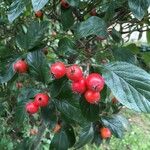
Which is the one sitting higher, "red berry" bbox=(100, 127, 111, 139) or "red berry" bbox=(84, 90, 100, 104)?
"red berry" bbox=(84, 90, 100, 104)

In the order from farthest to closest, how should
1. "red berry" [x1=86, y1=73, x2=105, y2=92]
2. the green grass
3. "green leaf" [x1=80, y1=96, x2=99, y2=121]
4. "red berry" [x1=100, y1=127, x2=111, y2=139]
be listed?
the green grass < "red berry" [x1=100, y1=127, x2=111, y2=139] < "green leaf" [x1=80, y1=96, x2=99, y2=121] < "red berry" [x1=86, y1=73, x2=105, y2=92]

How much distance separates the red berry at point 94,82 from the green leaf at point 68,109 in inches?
14.4

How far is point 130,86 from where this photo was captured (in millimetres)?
963

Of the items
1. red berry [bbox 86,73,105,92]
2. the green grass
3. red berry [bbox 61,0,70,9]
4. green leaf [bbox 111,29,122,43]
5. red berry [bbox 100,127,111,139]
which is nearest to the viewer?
red berry [bbox 86,73,105,92]

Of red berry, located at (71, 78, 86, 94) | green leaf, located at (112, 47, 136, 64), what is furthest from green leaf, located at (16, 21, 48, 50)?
red berry, located at (71, 78, 86, 94)

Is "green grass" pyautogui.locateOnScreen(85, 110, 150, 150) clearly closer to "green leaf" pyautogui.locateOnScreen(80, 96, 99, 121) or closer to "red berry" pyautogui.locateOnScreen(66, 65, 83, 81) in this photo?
"green leaf" pyautogui.locateOnScreen(80, 96, 99, 121)

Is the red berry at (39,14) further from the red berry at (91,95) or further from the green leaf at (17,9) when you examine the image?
the red berry at (91,95)

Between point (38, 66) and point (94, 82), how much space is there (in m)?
0.36

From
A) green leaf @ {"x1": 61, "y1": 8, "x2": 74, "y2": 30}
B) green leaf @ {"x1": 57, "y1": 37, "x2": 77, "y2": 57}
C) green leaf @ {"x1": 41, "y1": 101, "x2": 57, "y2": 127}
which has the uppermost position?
green leaf @ {"x1": 61, "y1": 8, "x2": 74, "y2": 30}

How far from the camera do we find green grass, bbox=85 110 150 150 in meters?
3.96

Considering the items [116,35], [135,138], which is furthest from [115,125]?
[135,138]

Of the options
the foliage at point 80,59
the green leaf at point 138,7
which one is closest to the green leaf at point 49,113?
the foliage at point 80,59

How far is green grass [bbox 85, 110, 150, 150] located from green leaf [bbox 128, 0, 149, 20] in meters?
2.57

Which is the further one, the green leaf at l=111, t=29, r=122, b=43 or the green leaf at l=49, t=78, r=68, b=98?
the green leaf at l=111, t=29, r=122, b=43
